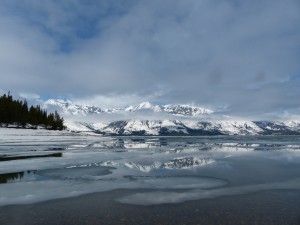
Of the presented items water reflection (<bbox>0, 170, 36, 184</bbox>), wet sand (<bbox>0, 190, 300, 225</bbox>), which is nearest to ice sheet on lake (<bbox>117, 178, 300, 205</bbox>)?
wet sand (<bbox>0, 190, 300, 225</bbox>)

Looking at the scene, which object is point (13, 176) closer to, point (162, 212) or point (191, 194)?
point (191, 194)

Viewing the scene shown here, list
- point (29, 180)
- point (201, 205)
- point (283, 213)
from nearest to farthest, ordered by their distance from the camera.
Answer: point (283, 213) < point (201, 205) < point (29, 180)

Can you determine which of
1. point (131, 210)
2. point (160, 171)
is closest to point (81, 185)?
point (131, 210)

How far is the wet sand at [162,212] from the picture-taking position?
32.5 feet

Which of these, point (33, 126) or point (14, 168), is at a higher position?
point (33, 126)

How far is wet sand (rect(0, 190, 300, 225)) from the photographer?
390 inches

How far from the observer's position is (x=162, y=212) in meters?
11.0

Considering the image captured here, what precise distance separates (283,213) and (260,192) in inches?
136

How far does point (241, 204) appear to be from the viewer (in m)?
12.0

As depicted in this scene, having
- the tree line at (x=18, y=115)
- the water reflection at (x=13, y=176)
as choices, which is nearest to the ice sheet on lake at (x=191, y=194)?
the water reflection at (x=13, y=176)

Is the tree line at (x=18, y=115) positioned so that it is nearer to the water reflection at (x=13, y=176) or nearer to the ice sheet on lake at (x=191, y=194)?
the water reflection at (x=13, y=176)

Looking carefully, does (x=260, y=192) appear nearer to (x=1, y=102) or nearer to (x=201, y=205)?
(x=201, y=205)

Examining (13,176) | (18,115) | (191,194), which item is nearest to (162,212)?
(191,194)

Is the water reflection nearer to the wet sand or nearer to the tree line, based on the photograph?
the wet sand
